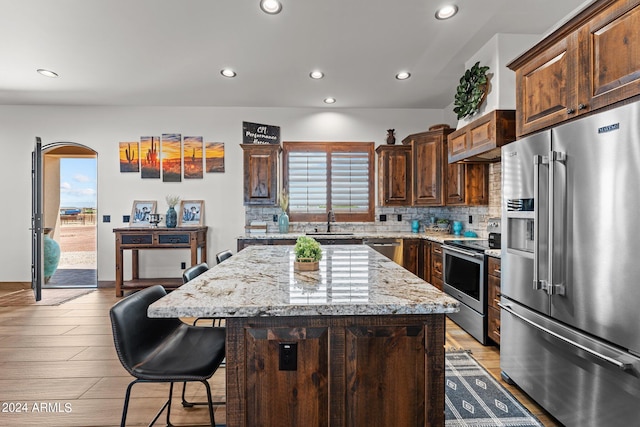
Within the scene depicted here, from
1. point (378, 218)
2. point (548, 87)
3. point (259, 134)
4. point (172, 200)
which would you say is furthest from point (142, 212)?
point (548, 87)

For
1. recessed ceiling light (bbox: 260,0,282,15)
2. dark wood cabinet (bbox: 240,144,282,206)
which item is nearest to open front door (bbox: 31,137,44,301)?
dark wood cabinet (bbox: 240,144,282,206)

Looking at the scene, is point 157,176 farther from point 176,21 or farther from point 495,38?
point 495,38

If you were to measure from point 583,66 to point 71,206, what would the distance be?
405 inches

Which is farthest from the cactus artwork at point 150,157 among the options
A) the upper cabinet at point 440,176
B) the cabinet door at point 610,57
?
the cabinet door at point 610,57

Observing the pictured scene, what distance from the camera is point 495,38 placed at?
3.07 meters

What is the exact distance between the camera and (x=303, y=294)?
1291 mm

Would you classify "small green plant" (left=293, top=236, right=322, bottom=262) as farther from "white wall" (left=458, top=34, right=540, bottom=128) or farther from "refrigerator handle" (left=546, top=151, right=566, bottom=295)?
"white wall" (left=458, top=34, right=540, bottom=128)

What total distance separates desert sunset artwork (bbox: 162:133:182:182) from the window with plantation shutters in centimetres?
166

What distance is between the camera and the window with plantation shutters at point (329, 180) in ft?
17.0

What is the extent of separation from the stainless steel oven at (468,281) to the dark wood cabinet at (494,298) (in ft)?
0.17

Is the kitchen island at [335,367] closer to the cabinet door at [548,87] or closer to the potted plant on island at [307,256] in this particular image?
the potted plant on island at [307,256]

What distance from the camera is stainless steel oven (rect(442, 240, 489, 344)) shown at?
2928 mm

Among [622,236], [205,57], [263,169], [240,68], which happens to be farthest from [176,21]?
[622,236]

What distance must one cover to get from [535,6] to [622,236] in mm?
2195
